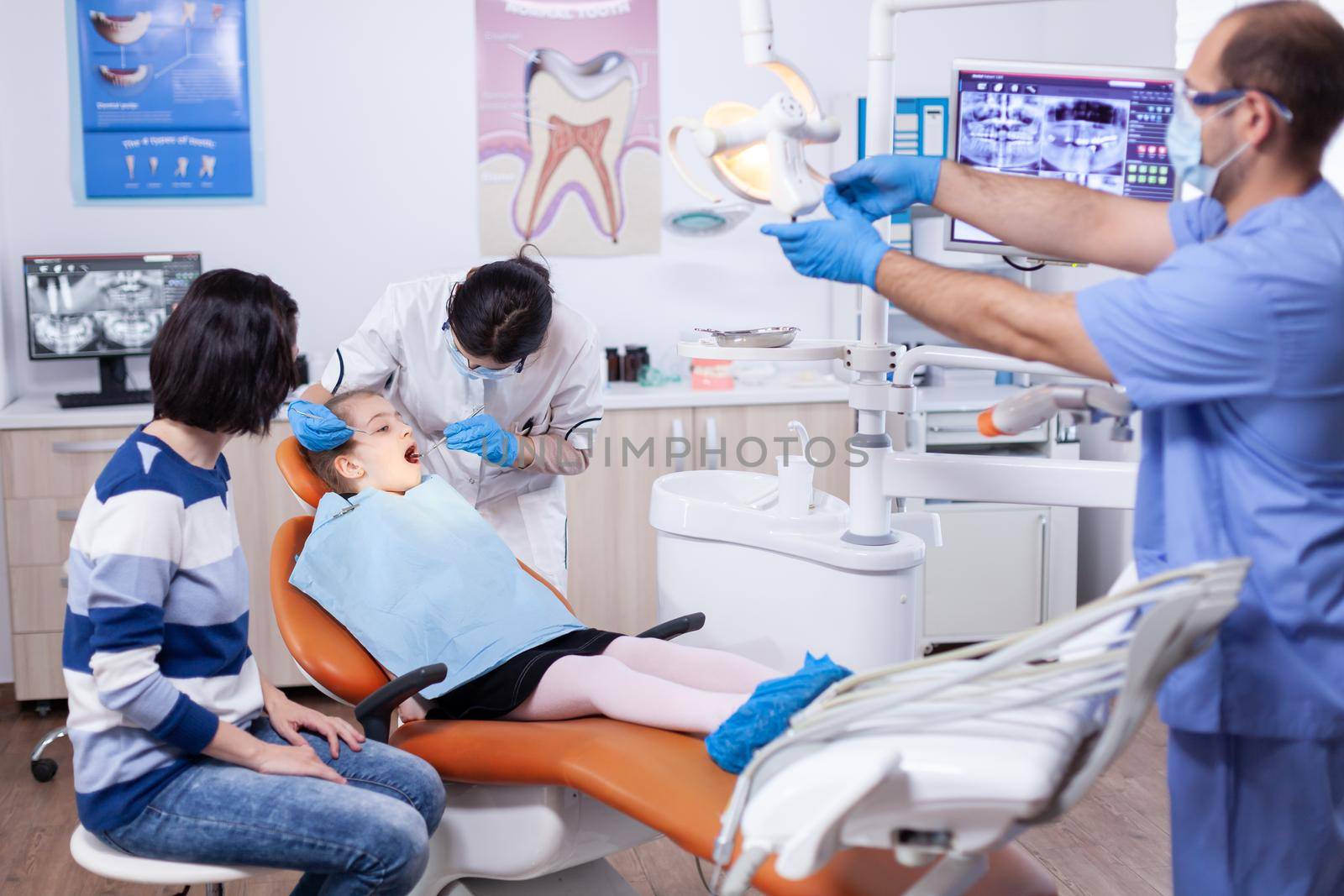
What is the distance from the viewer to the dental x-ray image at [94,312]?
10.2 ft

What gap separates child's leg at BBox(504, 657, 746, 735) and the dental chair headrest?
19.6 inches

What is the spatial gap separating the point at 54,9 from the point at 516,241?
4.47ft

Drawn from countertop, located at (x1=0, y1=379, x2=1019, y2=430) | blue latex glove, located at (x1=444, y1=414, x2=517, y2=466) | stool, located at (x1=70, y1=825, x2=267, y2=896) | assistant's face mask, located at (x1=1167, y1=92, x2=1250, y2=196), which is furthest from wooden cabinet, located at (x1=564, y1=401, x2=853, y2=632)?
assistant's face mask, located at (x1=1167, y1=92, x2=1250, y2=196)

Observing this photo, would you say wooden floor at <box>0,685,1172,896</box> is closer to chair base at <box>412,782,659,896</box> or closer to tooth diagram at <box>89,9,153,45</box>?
chair base at <box>412,782,659,896</box>

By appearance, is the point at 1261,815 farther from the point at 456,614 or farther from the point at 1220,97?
the point at 456,614

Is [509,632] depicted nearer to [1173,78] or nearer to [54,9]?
[1173,78]

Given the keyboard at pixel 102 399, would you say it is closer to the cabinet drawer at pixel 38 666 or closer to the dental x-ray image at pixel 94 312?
the dental x-ray image at pixel 94 312

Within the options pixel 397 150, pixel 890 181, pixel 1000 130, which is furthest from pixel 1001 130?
pixel 397 150

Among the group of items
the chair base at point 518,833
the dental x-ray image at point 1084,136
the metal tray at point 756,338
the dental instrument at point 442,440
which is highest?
the dental x-ray image at point 1084,136

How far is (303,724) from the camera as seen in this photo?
1.62 m

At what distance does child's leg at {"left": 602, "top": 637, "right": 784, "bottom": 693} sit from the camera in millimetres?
1699

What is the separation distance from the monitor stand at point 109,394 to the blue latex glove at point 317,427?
52.7 inches

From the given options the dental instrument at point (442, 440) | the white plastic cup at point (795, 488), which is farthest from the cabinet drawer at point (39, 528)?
the white plastic cup at point (795, 488)

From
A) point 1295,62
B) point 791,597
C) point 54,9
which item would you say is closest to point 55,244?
point 54,9
